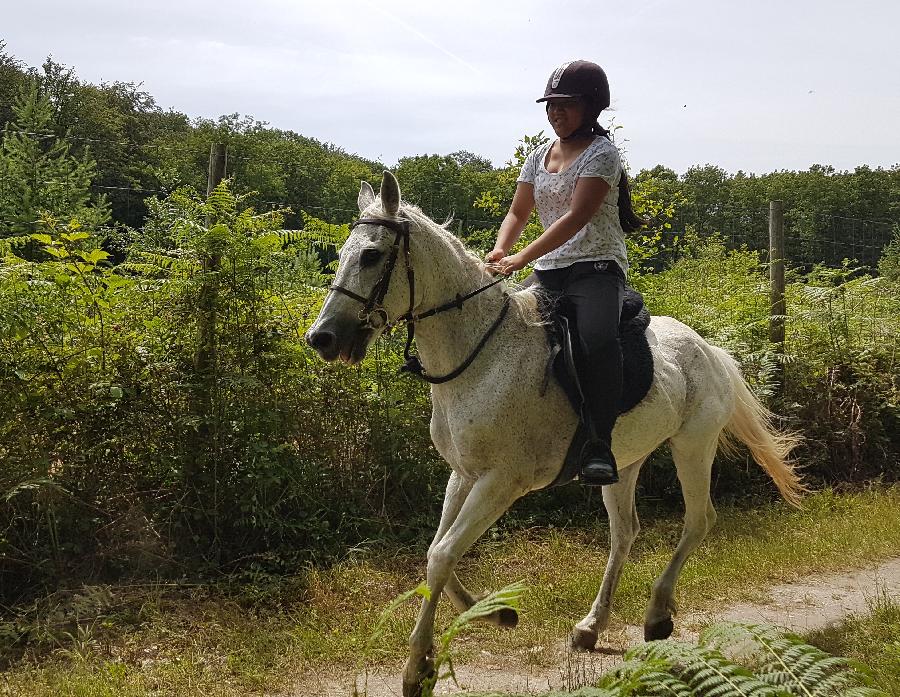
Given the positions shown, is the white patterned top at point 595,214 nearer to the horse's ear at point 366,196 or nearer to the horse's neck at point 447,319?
the horse's neck at point 447,319

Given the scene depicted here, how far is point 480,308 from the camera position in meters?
3.99

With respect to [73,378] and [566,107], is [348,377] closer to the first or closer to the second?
[73,378]

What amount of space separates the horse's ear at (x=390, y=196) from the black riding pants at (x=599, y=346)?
1238 mm

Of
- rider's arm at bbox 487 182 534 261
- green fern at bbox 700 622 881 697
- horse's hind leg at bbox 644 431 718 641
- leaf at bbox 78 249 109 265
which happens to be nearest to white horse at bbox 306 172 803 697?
rider's arm at bbox 487 182 534 261

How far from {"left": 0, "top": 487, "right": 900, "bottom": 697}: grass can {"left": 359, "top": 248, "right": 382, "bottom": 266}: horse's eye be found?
2075 mm

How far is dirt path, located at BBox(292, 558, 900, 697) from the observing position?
13.7 ft

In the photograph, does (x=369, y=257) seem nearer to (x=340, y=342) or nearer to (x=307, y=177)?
(x=340, y=342)

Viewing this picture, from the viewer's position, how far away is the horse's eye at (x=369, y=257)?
3.46 m

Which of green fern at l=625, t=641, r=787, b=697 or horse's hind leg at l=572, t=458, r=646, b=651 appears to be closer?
green fern at l=625, t=641, r=787, b=697

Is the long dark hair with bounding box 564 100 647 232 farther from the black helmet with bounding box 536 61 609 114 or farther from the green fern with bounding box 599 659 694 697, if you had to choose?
the green fern with bounding box 599 659 694 697

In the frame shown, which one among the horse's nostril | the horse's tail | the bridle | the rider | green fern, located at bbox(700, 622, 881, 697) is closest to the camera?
green fern, located at bbox(700, 622, 881, 697)

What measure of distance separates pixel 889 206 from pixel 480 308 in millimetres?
73823

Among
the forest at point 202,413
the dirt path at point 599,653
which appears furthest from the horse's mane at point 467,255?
the dirt path at point 599,653

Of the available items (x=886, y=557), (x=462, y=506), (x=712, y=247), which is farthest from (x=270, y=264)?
(x=712, y=247)
